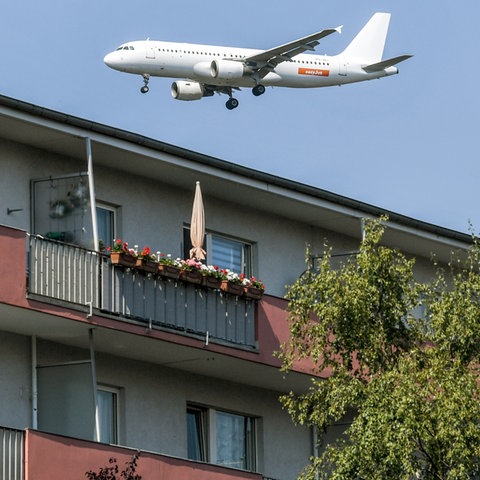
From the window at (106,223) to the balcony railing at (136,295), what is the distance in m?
2.03

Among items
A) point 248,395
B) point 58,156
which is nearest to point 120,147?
point 58,156

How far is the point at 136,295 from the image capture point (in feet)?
93.0

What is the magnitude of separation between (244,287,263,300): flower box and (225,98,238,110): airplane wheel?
2867 centimetres

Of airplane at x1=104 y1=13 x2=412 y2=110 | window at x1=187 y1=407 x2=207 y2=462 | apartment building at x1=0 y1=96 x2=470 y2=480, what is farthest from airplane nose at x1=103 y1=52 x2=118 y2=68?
window at x1=187 y1=407 x2=207 y2=462

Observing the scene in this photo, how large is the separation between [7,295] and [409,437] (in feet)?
20.6

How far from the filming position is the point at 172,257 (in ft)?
104

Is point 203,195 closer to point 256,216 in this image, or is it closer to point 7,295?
point 256,216

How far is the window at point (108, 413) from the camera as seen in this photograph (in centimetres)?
2934

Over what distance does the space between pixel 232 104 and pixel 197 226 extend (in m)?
29.1

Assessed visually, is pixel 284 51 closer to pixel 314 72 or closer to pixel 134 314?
pixel 314 72

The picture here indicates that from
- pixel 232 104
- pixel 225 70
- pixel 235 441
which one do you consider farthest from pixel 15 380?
pixel 225 70

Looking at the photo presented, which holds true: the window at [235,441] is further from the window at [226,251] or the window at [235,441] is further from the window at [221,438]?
the window at [226,251]

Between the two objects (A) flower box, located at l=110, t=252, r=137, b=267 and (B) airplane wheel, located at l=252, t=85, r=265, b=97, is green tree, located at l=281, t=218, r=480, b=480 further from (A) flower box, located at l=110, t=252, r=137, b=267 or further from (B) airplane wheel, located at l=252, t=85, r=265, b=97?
(B) airplane wheel, located at l=252, t=85, r=265, b=97

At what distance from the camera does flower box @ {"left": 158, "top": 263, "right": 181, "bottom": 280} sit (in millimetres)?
28797
